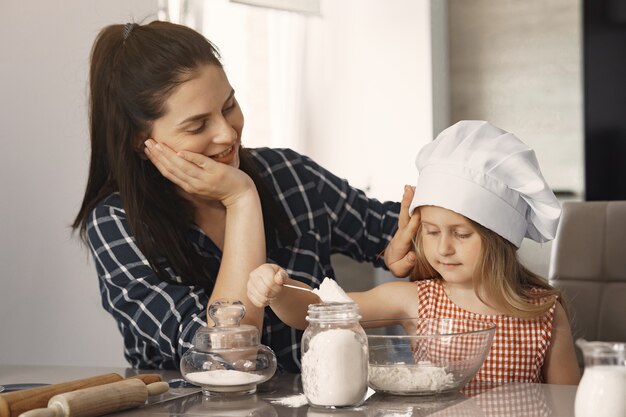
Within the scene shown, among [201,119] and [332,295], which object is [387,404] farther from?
[201,119]

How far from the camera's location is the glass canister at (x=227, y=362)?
1.29 metres

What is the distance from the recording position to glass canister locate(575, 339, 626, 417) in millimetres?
961

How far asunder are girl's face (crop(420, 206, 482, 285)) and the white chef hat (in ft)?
0.14

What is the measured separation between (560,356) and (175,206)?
2.52ft

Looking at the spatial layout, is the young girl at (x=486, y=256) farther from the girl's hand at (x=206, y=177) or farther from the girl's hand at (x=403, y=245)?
the girl's hand at (x=206, y=177)

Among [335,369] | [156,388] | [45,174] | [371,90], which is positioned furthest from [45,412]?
[371,90]

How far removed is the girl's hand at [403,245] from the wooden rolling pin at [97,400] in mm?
687

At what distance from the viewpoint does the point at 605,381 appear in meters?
0.96

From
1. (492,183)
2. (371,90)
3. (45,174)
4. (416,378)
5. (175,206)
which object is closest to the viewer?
(416,378)

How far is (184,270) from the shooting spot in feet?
5.51

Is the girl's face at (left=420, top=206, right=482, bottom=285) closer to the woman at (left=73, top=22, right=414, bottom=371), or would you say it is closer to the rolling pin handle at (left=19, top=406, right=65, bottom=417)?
the woman at (left=73, top=22, right=414, bottom=371)

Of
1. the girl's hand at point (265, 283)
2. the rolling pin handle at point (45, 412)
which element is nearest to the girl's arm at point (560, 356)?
the girl's hand at point (265, 283)

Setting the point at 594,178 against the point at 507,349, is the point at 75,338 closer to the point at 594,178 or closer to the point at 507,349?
the point at 507,349

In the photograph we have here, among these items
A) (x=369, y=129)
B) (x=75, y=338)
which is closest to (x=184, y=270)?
(x=75, y=338)
